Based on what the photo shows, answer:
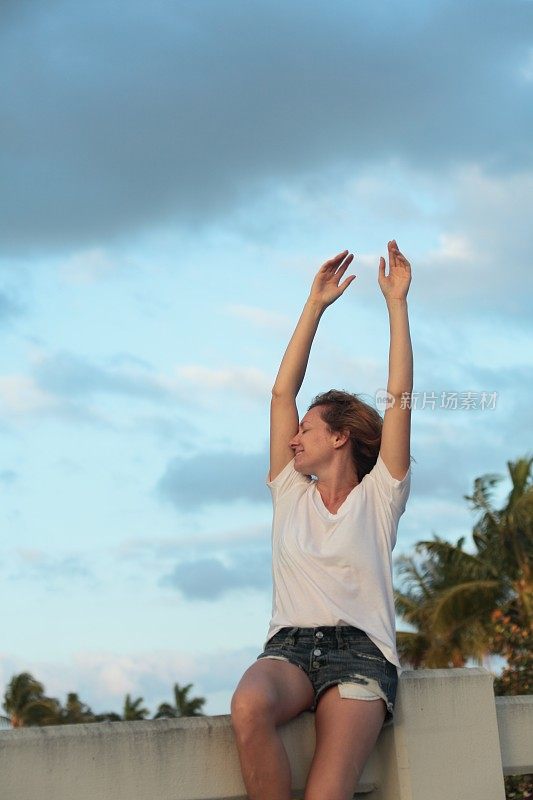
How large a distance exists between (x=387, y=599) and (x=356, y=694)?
41cm

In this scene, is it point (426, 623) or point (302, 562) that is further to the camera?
point (426, 623)

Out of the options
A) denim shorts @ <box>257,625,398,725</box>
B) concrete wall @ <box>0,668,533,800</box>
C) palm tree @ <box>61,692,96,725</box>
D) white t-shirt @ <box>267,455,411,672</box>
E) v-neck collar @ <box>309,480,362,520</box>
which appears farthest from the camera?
palm tree @ <box>61,692,96,725</box>

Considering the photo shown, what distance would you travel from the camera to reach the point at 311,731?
398 centimetres

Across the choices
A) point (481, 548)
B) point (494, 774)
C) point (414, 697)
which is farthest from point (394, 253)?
point (481, 548)

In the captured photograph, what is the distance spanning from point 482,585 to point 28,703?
861 inches

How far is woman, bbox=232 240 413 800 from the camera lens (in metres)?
3.72

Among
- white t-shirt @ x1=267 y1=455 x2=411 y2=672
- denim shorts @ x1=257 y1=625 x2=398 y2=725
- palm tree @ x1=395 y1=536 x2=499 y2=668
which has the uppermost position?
palm tree @ x1=395 y1=536 x2=499 y2=668

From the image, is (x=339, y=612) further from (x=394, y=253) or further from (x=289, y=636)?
(x=394, y=253)

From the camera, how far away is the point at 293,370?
15.4 feet

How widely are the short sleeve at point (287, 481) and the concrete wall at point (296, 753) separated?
854 mm

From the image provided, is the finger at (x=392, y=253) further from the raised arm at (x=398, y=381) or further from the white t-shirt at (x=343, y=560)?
the white t-shirt at (x=343, y=560)

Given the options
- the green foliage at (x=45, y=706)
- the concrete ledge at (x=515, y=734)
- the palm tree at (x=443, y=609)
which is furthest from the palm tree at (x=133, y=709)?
the concrete ledge at (x=515, y=734)

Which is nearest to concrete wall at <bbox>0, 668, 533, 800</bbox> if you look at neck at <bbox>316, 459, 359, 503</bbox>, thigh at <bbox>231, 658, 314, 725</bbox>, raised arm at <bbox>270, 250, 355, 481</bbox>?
thigh at <bbox>231, 658, 314, 725</bbox>

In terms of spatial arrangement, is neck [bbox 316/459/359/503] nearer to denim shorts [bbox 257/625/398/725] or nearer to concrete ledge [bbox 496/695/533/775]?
denim shorts [bbox 257/625/398/725]
